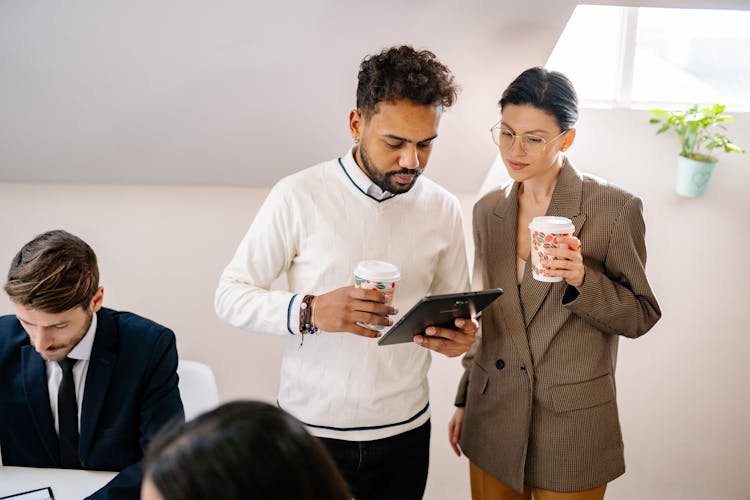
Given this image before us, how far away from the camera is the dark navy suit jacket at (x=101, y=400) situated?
5.91ft

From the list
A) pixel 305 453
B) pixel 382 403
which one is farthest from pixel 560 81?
pixel 305 453

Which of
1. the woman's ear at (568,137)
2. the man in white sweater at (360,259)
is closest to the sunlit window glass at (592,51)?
the woman's ear at (568,137)

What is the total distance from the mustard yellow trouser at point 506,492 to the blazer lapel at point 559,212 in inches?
17.9

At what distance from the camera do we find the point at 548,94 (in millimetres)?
1871

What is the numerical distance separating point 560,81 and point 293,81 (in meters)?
0.81

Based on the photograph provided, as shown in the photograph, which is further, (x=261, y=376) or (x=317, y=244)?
(x=261, y=376)

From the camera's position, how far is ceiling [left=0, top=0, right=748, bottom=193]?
2086 millimetres

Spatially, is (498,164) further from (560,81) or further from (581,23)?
(560,81)

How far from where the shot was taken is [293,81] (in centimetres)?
231

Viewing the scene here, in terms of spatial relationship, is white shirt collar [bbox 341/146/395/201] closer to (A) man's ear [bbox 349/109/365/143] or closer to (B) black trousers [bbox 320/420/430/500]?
(A) man's ear [bbox 349/109/365/143]

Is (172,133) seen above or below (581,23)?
below

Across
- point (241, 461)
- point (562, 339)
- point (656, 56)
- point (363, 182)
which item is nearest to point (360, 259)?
point (363, 182)

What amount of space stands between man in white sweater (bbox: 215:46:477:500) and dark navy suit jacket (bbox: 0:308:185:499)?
9.0 inches

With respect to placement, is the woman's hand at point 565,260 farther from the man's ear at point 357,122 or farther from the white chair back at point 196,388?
the white chair back at point 196,388
